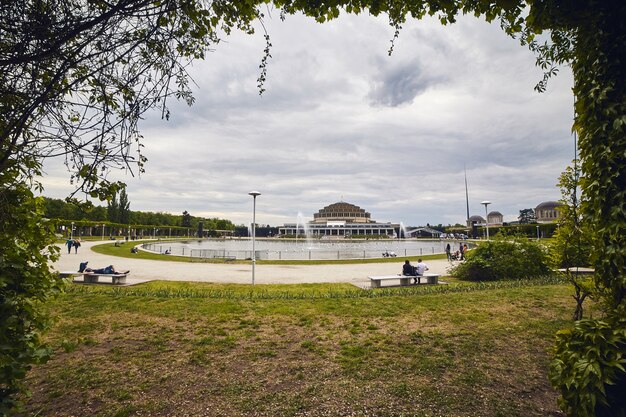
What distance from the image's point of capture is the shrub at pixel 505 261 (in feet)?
53.4

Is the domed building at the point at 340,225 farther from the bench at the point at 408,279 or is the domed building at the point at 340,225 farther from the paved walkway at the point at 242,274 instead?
the bench at the point at 408,279

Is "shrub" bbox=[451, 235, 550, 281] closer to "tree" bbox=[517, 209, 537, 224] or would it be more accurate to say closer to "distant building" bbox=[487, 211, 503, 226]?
"tree" bbox=[517, 209, 537, 224]

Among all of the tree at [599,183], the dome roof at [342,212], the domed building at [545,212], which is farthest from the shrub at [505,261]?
the dome roof at [342,212]


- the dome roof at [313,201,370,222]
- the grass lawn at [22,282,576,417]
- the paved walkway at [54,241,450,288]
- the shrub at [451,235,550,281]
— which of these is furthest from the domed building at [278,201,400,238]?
the grass lawn at [22,282,576,417]

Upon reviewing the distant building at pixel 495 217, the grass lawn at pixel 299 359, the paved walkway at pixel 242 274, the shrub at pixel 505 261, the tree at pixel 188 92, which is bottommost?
the paved walkway at pixel 242 274

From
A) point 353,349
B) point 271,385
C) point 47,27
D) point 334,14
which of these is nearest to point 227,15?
point 334,14

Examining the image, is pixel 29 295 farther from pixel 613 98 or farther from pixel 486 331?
pixel 486 331

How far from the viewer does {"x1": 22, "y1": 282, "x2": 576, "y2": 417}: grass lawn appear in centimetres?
446

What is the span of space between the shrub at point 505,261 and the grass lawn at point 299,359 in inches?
248

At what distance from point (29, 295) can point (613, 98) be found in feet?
20.3

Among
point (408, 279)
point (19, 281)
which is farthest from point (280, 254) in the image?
point (19, 281)

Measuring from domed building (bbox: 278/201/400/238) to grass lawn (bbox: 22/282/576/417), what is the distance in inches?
4932

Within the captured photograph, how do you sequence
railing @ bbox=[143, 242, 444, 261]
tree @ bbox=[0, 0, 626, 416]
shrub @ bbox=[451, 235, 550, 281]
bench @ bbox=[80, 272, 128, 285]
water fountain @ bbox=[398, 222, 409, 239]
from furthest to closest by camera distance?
water fountain @ bbox=[398, 222, 409, 239]
railing @ bbox=[143, 242, 444, 261]
shrub @ bbox=[451, 235, 550, 281]
bench @ bbox=[80, 272, 128, 285]
tree @ bbox=[0, 0, 626, 416]

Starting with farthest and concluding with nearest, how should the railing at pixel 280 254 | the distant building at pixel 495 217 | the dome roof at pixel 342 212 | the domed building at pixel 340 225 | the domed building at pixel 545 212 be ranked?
the dome roof at pixel 342 212 → the distant building at pixel 495 217 → the domed building at pixel 340 225 → the domed building at pixel 545 212 → the railing at pixel 280 254
